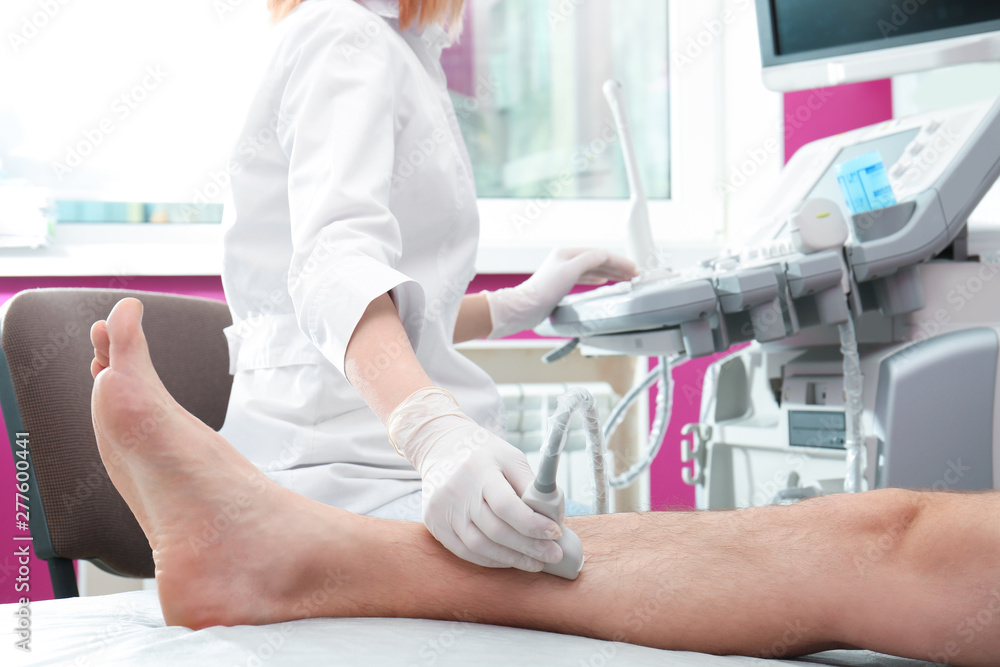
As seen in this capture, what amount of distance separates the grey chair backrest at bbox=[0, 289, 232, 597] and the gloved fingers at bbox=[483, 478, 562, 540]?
636 millimetres

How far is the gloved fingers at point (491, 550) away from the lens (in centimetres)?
67

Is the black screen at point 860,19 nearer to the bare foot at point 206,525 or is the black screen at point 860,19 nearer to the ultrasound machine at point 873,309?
the ultrasound machine at point 873,309

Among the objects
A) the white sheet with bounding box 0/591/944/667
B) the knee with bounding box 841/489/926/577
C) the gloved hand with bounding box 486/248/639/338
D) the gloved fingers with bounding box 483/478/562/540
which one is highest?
the gloved hand with bounding box 486/248/639/338

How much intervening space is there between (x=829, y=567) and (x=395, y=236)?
56 cm

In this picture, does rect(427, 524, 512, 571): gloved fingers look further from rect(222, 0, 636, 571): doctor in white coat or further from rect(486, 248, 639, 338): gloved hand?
rect(486, 248, 639, 338): gloved hand

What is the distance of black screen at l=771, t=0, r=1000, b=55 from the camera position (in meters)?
1.30

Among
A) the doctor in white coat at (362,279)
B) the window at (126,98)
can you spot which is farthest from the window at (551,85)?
the doctor in white coat at (362,279)

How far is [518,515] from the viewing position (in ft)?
2.07

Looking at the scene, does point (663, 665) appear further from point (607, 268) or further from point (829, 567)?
point (607, 268)

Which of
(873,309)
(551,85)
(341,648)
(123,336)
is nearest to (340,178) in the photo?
(123,336)

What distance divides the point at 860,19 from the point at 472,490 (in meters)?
1.23

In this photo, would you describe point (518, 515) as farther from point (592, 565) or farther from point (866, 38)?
point (866, 38)

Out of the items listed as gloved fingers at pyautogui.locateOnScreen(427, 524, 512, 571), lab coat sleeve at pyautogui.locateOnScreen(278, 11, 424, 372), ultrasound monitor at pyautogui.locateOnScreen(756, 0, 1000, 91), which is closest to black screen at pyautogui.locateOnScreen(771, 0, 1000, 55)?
ultrasound monitor at pyautogui.locateOnScreen(756, 0, 1000, 91)

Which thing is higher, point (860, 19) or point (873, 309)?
point (860, 19)
